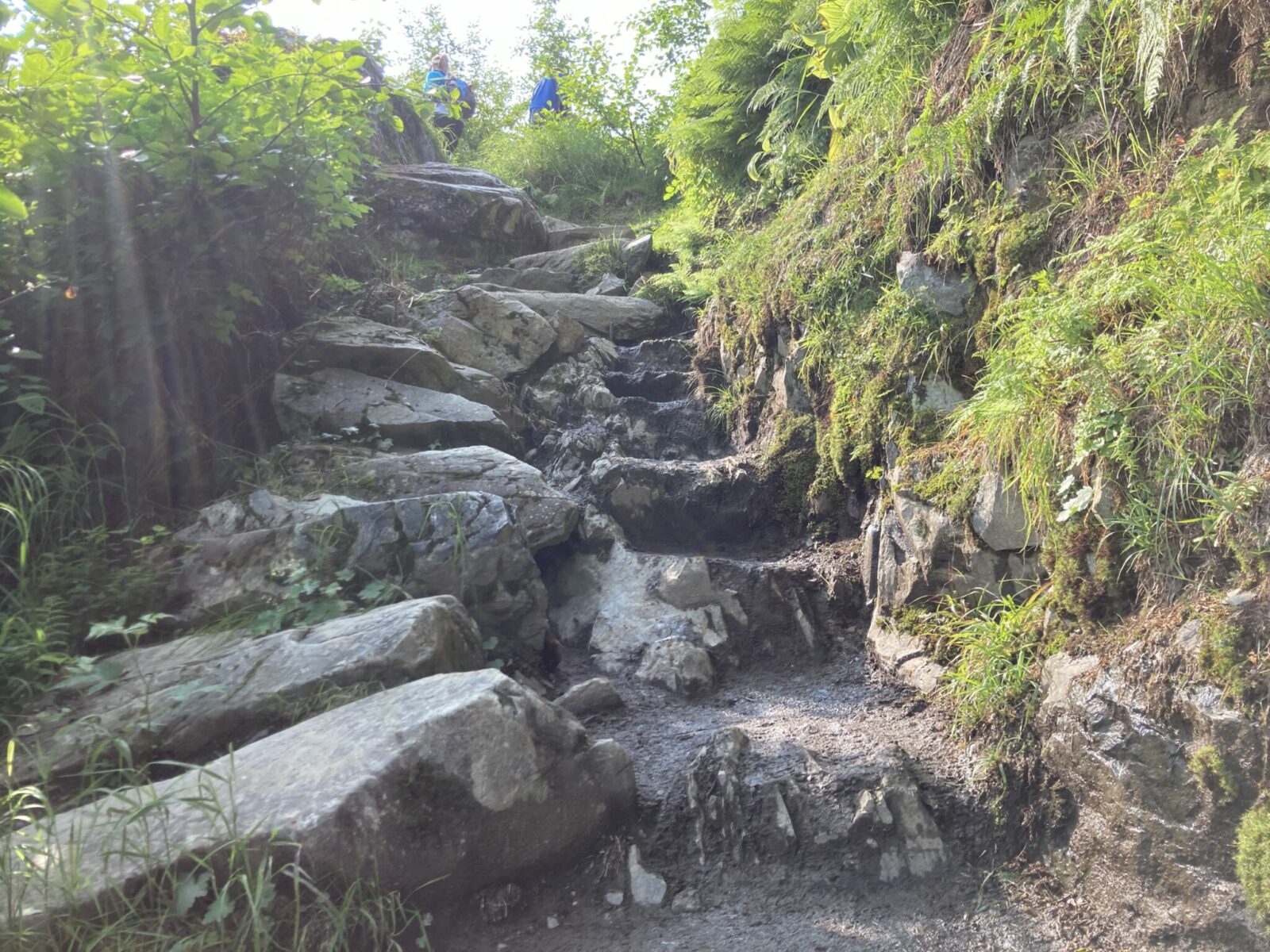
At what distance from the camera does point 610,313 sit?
27.2ft

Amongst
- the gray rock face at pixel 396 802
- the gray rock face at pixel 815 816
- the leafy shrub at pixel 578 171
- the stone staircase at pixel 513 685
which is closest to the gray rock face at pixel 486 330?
the stone staircase at pixel 513 685

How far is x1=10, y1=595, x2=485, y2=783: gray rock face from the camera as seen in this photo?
296 centimetres

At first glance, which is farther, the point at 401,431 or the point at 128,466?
the point at 401,431

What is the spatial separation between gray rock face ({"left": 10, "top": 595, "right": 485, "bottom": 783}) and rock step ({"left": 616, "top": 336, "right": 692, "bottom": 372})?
14.8ft

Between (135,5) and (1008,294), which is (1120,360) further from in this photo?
(135,5)

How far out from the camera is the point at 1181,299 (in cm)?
278

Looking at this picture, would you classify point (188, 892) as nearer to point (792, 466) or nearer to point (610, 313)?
point (792, 466)

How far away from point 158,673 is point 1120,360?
12.0 ft

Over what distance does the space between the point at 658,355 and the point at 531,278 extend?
2.22 meters

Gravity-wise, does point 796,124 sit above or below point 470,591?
above

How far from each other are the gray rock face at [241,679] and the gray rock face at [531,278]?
6.19 meters

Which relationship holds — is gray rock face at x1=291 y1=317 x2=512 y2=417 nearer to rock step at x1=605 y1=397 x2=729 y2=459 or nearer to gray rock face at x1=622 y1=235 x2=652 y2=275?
rock step at x1=605 y1=397 x2=729 y2=459

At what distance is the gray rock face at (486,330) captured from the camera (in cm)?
693

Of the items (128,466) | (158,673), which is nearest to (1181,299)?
(158,673)
